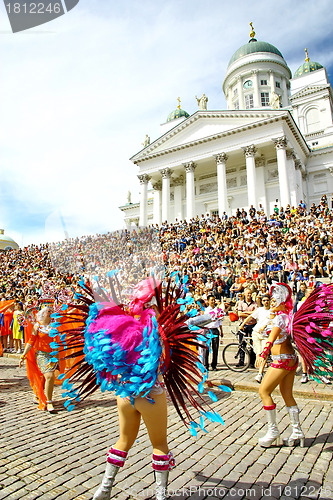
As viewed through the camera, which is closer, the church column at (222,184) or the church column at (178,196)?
the church column at (222,184)

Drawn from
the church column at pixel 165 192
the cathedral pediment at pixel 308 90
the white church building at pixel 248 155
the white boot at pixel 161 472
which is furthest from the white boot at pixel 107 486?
the cathedral pediment at pixel 308 90

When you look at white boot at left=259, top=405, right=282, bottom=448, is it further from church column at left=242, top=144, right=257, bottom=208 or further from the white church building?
church column at left=242, top=144, right=257, bottom=208

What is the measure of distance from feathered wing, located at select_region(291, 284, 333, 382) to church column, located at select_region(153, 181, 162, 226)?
35.9 meters

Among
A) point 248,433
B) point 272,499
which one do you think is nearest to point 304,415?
point 248,433

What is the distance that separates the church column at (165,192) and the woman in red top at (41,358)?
1245 inches

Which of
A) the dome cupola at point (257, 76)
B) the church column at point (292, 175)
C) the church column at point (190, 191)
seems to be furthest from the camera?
the dome cupola at point (257, 76)

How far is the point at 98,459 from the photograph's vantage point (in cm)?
349

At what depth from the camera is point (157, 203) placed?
41531 mm

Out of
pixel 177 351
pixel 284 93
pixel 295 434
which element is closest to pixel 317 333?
pixel 295 434

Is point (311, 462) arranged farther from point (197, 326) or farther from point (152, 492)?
point (197, 326)

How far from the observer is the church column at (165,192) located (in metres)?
37.3

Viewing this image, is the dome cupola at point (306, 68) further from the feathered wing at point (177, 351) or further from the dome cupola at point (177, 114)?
the feathered wing at point (177, 351)

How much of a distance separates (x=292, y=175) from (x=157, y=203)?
16.8 m

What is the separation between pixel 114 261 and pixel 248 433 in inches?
118
